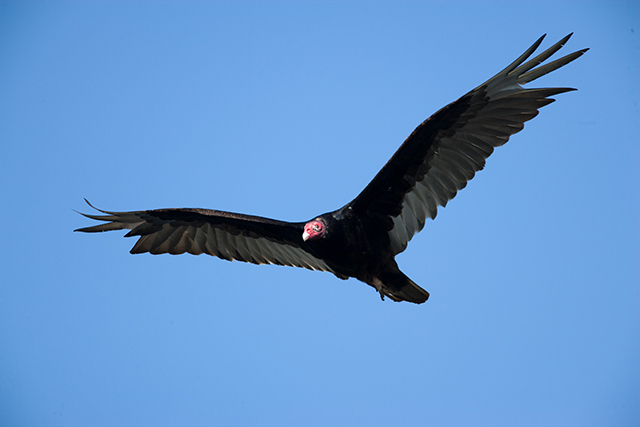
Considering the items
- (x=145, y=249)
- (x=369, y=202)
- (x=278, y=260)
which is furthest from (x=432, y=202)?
(x=145, y=249)

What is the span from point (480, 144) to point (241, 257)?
145 inches

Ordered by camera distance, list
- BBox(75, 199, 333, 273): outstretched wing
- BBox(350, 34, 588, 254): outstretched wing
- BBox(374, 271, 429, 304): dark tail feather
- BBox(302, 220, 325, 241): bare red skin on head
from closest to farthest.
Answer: BBox(350, 34, 588, 254): outstretched wing, BBox(302, 220, 325, 241): bare red skin on head, BBox(374, 271, 429, 304): dark tail feather, BBox(75, 199, 333, 273): outstretched wing

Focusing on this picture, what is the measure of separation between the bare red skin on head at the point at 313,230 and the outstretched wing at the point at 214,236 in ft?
3.71

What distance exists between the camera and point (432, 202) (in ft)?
21.5

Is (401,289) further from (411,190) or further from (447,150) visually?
(447,150)

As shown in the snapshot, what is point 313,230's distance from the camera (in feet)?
20.2

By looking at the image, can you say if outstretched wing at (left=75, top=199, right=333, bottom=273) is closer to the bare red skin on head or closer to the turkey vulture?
the turkey vulture

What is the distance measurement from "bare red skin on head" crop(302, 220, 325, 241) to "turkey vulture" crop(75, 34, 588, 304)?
1 cm

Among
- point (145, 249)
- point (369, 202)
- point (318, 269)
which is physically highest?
point (369, 202)

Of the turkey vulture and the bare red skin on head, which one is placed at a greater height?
the turkey vulture

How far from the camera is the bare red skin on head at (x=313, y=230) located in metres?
6.16

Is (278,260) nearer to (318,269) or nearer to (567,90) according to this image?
Answer: (318,269)

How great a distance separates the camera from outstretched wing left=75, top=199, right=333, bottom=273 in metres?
7.45

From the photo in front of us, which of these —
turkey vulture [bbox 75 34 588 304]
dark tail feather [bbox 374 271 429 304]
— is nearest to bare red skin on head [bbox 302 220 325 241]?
turkey vulture [bbox 75 34 588 304]
